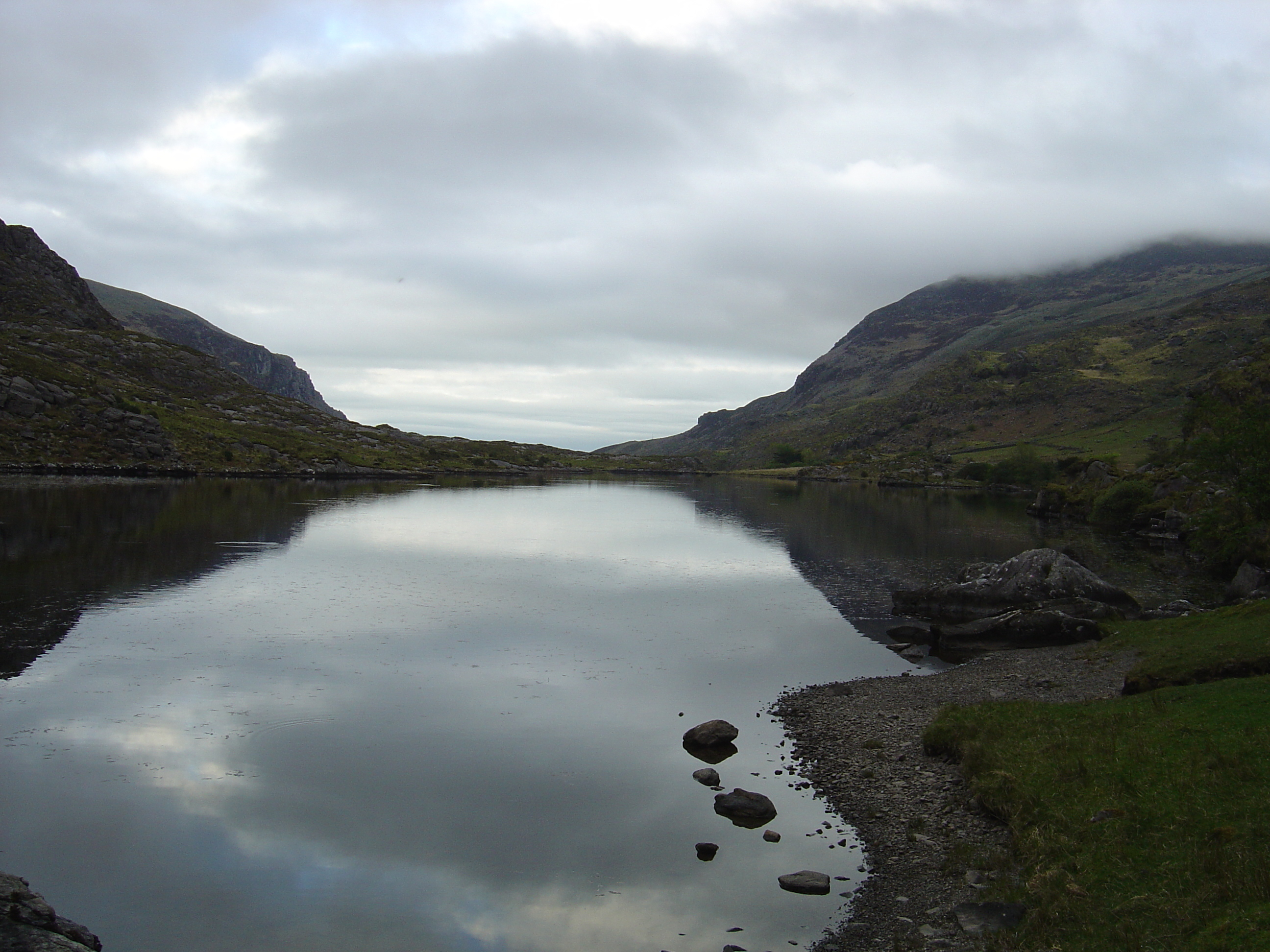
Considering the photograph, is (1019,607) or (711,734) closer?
(711,734)

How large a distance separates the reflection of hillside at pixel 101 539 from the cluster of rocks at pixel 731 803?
1324 inches

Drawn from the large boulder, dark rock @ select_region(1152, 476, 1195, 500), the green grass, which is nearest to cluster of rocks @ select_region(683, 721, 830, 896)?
the green grass

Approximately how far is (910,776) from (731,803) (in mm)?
6807

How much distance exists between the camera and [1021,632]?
50750 millimetres

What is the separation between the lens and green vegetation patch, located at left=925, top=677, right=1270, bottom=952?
14.6 meters

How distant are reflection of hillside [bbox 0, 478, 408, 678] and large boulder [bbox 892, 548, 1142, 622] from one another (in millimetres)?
57083

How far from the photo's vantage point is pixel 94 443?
546 feet

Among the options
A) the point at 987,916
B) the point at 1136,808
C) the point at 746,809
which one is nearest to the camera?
the point at 987,916

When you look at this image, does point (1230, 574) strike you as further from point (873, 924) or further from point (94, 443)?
point (94, 443)

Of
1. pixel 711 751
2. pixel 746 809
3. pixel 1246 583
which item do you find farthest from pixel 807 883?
pixel 1246 583

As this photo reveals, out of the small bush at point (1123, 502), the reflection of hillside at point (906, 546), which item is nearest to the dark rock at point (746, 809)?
the reflection of hillside at point (906, 546)

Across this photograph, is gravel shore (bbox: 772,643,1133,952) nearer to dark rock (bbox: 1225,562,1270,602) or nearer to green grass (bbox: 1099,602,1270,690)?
green grass (bbox: 1099,602,1270,690)

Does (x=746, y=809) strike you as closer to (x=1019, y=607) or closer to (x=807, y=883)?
(x=807, y=883)

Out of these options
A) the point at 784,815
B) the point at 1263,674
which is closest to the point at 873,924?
the point at 784,815
